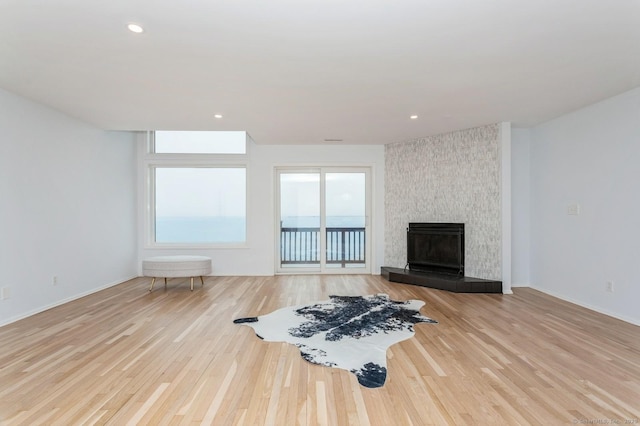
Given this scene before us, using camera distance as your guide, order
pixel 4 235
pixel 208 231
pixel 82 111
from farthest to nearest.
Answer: pixel 208 231
pixel 82 111
pixel 4 235

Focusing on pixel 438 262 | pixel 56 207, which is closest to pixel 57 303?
pixel 56 207

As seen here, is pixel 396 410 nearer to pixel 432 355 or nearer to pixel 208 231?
pixel 432 355

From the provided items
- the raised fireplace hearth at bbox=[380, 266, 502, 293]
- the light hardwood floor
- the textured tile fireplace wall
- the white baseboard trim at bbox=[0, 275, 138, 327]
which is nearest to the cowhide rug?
the light hardwood floor

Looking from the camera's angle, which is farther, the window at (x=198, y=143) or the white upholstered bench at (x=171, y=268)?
the window at (x=198, y=143)

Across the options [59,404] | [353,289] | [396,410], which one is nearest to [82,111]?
[59,404]

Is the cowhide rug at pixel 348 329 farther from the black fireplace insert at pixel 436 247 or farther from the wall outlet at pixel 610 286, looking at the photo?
the wall outlet at pixel 610 286

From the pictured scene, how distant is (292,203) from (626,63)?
4780 mm

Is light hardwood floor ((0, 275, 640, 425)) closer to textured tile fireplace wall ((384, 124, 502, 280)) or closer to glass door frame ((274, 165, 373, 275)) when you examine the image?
textured tile fireplace wall ((384, 124, 502, 280))

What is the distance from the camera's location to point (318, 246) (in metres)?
6.33

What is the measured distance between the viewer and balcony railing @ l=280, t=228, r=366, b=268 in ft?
20.8

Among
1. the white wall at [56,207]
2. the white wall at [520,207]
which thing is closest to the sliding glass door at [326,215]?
the white wall at [520,207]

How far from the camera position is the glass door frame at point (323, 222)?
6277mm

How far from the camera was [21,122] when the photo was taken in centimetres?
370

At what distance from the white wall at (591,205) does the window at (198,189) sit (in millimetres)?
4830
